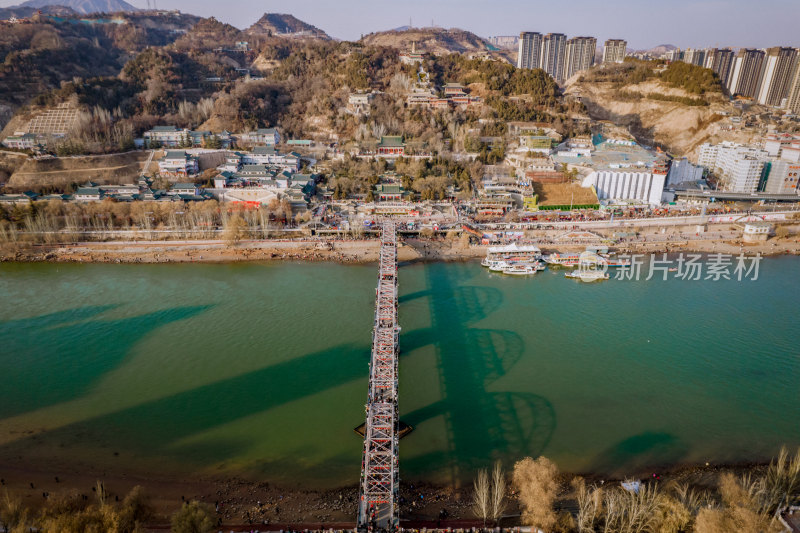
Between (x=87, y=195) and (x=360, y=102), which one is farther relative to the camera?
(x=360, y=102)

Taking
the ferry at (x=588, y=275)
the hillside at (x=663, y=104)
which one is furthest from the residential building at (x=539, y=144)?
the ferry at (x=588, y=275)

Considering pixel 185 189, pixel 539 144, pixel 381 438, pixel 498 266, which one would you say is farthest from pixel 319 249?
pixel 539 144

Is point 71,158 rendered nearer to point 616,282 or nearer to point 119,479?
point 119,479

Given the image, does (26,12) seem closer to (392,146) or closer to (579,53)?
(392,146)

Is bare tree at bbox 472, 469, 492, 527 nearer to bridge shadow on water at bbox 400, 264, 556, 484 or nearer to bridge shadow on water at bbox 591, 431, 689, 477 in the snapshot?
bridge shadow on water at bbox 400, 264, 556, 484

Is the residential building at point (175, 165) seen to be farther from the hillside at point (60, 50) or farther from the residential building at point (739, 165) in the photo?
the residential building at point (739, 165)

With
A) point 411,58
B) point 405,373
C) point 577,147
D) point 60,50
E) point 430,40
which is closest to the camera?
point 405,373
